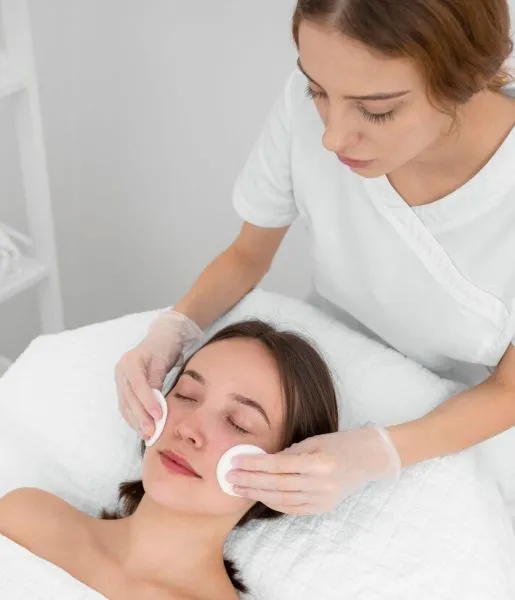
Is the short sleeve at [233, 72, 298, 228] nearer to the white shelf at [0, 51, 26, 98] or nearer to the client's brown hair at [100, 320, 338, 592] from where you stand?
the client's brown hair at [100, 320, 338, 592]

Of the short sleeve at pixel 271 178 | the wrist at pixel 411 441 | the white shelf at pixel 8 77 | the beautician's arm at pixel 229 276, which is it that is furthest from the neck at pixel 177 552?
the white shelf at pixel 8 77

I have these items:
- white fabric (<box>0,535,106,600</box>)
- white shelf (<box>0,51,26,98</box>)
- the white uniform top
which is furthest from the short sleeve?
white fabric (<box>0,535,106,600</box>)

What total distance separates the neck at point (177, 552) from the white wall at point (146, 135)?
3.28 ft

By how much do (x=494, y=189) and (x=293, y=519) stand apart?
0.59 m

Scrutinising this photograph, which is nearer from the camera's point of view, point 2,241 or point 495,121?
point 495,121

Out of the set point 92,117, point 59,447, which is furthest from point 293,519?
point 92,117

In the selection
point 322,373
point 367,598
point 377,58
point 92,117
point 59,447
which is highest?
point 377,58

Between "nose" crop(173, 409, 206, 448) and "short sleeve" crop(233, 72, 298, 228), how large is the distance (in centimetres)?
43

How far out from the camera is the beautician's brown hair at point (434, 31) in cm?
99

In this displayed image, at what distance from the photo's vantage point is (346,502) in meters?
1.38

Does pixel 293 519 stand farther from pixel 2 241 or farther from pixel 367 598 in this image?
pixel 2 241

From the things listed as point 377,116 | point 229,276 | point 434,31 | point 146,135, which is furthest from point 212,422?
point 146,135

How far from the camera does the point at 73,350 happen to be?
1.60 m

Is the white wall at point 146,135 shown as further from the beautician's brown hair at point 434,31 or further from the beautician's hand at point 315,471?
the beautician's hand at point 315,471
